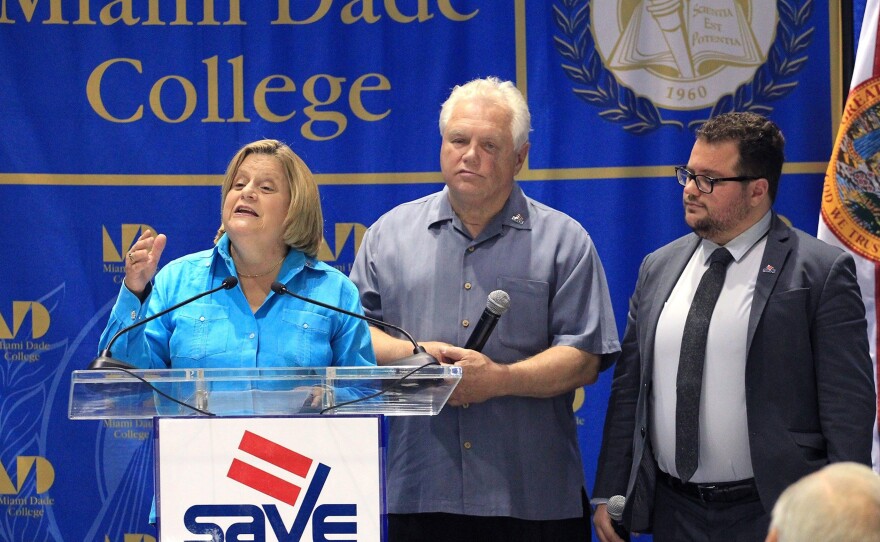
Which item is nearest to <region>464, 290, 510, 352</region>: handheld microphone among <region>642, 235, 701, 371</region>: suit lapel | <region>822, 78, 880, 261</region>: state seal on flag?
<region>642, 235, 701, 371</region>: suit lapel

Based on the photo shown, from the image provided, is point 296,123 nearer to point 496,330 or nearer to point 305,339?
point 496,330

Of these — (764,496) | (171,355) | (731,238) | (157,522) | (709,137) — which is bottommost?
(764,496)

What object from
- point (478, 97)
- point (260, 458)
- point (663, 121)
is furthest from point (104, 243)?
point (260, 458)

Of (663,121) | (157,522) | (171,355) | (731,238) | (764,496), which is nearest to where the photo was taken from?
(157,522)

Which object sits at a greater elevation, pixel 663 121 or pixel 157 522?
pixel 663 121

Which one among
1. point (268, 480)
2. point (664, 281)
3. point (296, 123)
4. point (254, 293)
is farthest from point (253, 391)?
point (296, 123)

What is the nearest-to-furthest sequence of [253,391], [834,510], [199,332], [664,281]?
[834,510]
[253,391]
[199,332]
[664,281]

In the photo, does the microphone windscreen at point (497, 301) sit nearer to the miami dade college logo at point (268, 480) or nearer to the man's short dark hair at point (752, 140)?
the miami dade college logo at point (268, 480)

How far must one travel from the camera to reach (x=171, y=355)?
269cm

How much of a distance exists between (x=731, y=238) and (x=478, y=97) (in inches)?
31.9

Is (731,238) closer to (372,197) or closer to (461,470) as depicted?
(461,470)

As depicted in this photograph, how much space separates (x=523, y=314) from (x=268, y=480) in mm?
1237

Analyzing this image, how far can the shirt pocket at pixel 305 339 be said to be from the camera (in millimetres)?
2650

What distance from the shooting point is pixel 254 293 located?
278 centimetres
